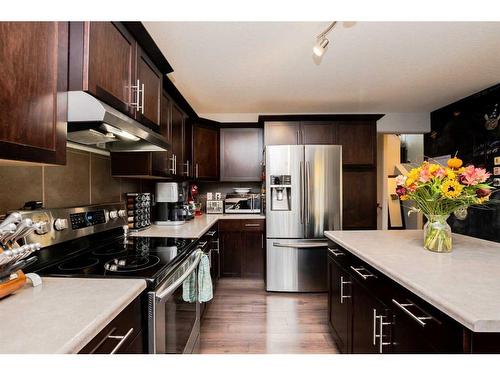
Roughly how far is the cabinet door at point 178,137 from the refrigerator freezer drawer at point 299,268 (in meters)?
1.45

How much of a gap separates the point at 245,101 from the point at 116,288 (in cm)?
284

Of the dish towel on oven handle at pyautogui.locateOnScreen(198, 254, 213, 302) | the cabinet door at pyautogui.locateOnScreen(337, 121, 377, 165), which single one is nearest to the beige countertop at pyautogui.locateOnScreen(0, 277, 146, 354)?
the dish towel on oven handle at pyautogui.locateOnScreen(198, 254, 213, 302)

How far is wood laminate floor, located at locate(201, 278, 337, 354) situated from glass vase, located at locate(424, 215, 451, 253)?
1.08 metres

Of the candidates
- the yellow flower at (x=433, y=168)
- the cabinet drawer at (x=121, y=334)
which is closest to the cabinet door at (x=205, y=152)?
the cabinet drawer at (x=121, y=334)

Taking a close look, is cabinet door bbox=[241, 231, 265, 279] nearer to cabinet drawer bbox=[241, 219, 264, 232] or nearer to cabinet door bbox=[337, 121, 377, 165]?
cabinet drawer bbox=[241, 219, 264, 232]

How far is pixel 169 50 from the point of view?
207cm

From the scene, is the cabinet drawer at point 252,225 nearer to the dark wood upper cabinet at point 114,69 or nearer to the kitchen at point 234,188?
the kitchen at point 234,188

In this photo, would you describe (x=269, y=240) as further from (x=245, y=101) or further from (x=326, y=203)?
(x=245, y=101)

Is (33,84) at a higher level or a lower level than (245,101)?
lower

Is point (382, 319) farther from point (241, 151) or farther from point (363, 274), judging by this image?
point (241, 151)

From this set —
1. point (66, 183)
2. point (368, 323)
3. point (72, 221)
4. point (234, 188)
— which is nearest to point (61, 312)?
point (72, 221)

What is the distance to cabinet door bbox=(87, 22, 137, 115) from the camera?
41.1 inches
